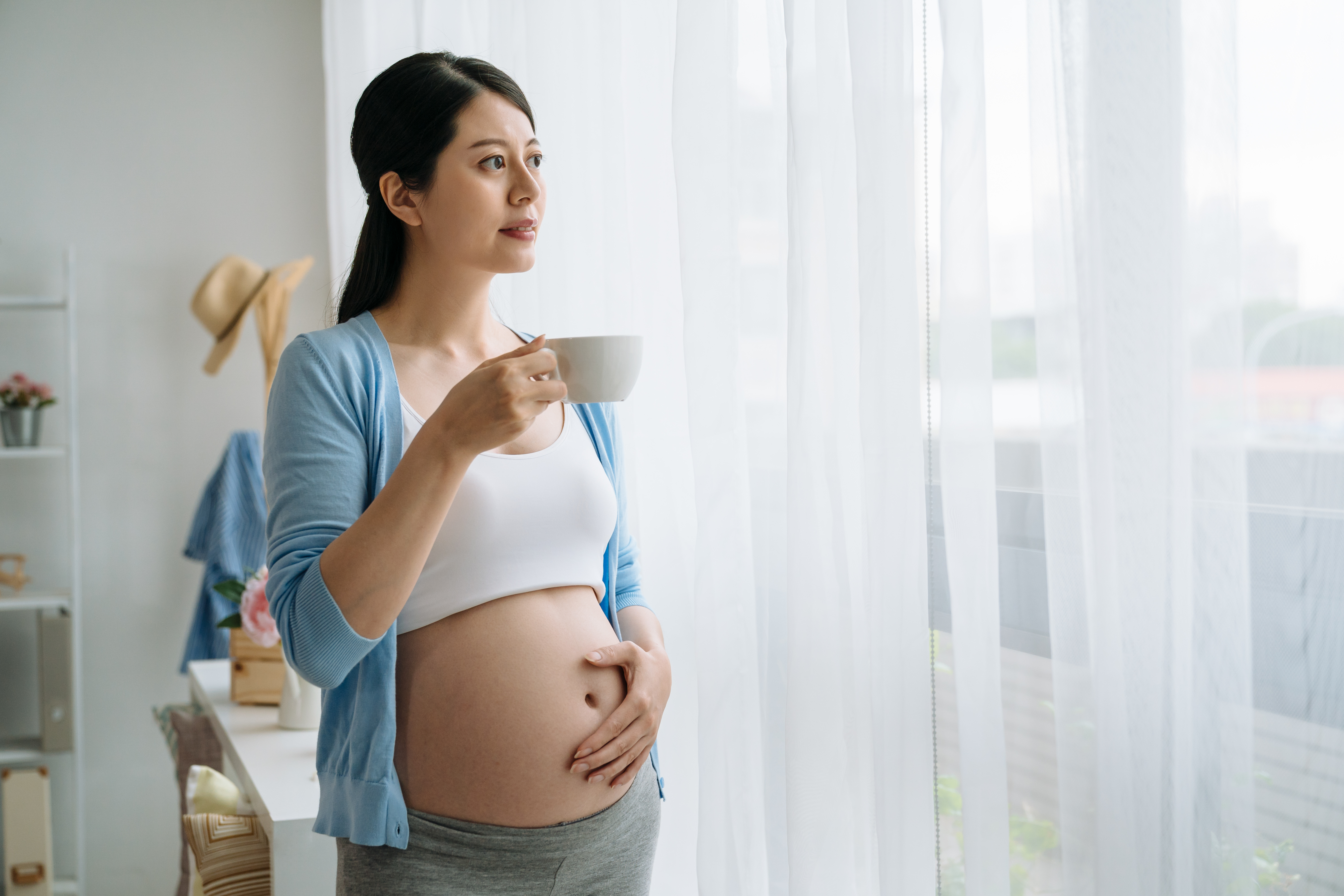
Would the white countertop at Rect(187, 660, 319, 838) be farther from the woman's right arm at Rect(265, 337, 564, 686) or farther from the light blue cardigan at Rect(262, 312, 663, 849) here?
the woman's right arm at Rect(265, 337, 564, 686)

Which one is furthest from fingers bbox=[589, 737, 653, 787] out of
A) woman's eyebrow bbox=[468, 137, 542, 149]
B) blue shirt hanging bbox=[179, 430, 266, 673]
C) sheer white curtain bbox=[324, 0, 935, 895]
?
blue shirt hanging bbox=[179, 430, 266, 673]

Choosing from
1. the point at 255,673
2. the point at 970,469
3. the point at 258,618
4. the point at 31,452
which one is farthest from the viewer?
the point at 31,452

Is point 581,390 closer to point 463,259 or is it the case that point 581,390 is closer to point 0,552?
point 463,259

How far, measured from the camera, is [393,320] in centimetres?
113

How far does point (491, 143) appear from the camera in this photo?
107 cm

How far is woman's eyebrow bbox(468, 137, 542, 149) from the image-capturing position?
1.07 metres

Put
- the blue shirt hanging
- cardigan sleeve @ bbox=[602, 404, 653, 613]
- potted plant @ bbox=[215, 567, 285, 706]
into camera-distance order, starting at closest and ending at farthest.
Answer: cardigan sleeve @ bbox=[602, 404, 653, 613] → potted plant @ bbox=[215, 567, 285, 706] → the blue shirt hanging

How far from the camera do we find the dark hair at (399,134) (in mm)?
1073

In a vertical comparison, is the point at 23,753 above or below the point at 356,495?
below

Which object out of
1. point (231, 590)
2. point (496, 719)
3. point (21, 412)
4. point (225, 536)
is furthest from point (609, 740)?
point (21, 412)

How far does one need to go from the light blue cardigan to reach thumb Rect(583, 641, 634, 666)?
0.20 m

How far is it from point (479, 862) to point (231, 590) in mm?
1451

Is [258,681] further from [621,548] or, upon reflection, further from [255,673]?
[621,548]

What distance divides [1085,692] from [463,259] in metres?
0.73
